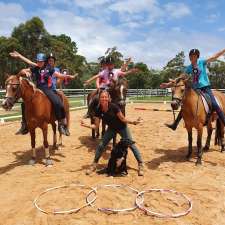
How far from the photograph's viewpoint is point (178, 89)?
7629 mm

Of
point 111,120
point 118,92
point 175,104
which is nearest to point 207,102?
point 175,104

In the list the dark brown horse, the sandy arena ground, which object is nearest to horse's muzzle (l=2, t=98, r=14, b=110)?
the dark brown horse

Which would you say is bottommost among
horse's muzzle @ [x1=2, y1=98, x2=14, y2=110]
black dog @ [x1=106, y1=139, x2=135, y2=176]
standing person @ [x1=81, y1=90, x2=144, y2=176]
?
black dog @ [x1=106, y1=139, x2=135, y2=176]

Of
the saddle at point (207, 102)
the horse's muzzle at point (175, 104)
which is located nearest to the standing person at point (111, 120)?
the horse's muzzle at point (175, 104)

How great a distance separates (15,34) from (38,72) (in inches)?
1312

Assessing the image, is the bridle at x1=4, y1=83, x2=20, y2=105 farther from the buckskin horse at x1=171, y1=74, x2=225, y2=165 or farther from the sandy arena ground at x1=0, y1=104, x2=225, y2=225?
the buckskin horse at x1=171, y1=74, x2=225, y2=165

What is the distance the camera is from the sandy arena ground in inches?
192

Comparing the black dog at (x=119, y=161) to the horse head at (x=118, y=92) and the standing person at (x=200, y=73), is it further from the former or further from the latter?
the standing person at (x=200, y=73)

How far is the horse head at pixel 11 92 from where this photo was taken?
7203 mm

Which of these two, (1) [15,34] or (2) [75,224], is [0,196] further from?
(1) [15,34]

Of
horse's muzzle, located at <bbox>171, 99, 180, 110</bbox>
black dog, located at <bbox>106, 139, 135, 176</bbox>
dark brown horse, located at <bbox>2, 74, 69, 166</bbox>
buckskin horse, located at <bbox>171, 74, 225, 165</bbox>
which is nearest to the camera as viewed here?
black dog, located at <bbox>106, 139, 135, 176</bbox>

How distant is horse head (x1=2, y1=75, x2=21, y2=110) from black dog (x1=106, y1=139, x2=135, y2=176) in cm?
256

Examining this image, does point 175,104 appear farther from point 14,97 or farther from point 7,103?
point 7,103

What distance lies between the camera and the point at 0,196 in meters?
5.98
